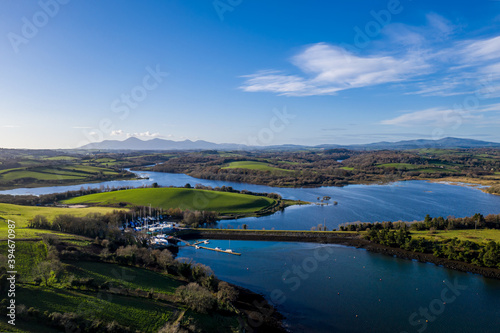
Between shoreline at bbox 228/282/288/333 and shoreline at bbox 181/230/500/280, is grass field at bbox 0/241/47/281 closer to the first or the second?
shoreline at bbox 228/282/288/333

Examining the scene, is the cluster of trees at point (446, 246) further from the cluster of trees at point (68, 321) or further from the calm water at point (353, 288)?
the cluster of trees at point (68, 321)

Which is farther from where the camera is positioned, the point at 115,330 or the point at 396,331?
the point at 396,331

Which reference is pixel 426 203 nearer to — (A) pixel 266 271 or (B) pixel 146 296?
(A) pixel 266 271

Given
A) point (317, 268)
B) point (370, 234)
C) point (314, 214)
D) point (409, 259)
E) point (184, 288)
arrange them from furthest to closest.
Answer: point (314, 214)
point (370, 234)
point (409, 259)
point (317, 268)
point (184, 288)

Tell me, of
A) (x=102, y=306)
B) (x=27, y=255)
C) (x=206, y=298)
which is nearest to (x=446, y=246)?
(x=206, y=298)

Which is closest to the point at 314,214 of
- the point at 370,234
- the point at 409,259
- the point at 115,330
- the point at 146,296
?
the point at 370,234

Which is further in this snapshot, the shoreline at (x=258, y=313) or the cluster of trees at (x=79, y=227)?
the cluster of trees at (x=79, y=227)

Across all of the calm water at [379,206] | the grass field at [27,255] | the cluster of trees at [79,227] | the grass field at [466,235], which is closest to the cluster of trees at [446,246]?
the grass field at [466,235]

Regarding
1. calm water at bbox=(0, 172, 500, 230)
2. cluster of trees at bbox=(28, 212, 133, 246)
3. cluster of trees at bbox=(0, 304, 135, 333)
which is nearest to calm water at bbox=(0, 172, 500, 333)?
calm water at bbox=(0, 172, 500, 230)

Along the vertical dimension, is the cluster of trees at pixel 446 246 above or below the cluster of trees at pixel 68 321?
below
